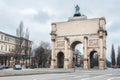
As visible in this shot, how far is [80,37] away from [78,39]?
32.4 inches

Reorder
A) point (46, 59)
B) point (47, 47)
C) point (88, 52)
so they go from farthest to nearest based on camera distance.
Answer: point (47, 47) → point (46, 59) → point (88, 52)

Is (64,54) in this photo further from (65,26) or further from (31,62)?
(31,62)

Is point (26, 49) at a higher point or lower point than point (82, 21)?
lower

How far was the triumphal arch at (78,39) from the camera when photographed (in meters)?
76.8

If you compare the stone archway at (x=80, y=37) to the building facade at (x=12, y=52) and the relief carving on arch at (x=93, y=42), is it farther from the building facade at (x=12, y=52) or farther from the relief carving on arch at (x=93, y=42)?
the building facade at (x=12, y=52)

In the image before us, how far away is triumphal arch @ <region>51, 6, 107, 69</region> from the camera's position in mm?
76750

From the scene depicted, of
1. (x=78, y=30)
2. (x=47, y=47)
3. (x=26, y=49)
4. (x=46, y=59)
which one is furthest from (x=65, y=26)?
(x=47, y=47)

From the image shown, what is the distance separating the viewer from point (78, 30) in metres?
80.5

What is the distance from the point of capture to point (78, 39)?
79.7 m

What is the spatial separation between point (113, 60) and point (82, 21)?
6135cm

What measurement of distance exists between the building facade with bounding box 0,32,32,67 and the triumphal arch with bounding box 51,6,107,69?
12.5m

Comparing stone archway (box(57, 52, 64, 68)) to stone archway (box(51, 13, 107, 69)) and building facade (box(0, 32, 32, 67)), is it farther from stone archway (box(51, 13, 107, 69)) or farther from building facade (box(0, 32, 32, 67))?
building facade (box(0, 32, 32, 67))

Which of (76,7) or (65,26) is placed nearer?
(65,26)

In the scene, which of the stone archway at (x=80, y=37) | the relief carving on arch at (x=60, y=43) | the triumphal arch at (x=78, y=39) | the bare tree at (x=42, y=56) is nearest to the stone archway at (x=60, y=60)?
the triumphal arch at (x=78, y=39)
